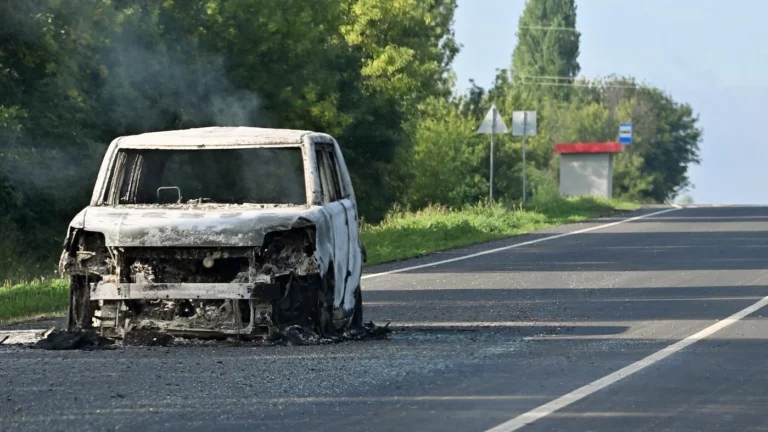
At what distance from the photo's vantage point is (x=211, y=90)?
3634cm

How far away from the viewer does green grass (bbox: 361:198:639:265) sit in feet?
87.8

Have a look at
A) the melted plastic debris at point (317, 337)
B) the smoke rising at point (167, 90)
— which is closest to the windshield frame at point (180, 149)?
the melted plastic debris at point (317, 337)

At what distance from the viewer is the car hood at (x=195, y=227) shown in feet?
39.2

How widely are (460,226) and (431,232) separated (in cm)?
187

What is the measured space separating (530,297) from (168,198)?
4.84m

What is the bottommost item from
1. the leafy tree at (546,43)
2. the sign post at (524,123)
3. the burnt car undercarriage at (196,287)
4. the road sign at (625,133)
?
the road sign at (625,133)

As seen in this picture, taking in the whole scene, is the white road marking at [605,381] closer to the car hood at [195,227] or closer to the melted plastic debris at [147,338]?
the car hood at [195,227]

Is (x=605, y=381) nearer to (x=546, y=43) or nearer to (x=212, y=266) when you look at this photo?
(x=212, y=266)

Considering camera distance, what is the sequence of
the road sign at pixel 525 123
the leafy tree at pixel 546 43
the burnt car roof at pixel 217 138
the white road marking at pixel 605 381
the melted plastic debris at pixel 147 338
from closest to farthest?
the white road marking at pixel 605 381 → the melted plastic debris at pixel 147 338 → the burnt car roof at pixel 217 138 → the road sign at pixel 525 123 → the leafy tree at pixel 546 43

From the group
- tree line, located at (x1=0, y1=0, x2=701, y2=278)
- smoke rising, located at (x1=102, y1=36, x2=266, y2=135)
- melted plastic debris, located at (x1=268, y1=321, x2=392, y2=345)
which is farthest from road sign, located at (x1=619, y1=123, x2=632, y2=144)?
melted plastic debris, located at (x1=268, y1=321, x2=392, y2=345)

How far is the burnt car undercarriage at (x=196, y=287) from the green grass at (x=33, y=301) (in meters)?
2.80

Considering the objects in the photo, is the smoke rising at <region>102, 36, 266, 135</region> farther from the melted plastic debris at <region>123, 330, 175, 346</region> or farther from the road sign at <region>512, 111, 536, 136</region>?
the melted plastic debris at <region>123, 330, 175, 346</region>

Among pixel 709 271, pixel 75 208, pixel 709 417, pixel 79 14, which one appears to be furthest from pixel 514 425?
pixel 75 208

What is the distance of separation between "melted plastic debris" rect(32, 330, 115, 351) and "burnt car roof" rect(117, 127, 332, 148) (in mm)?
1871
